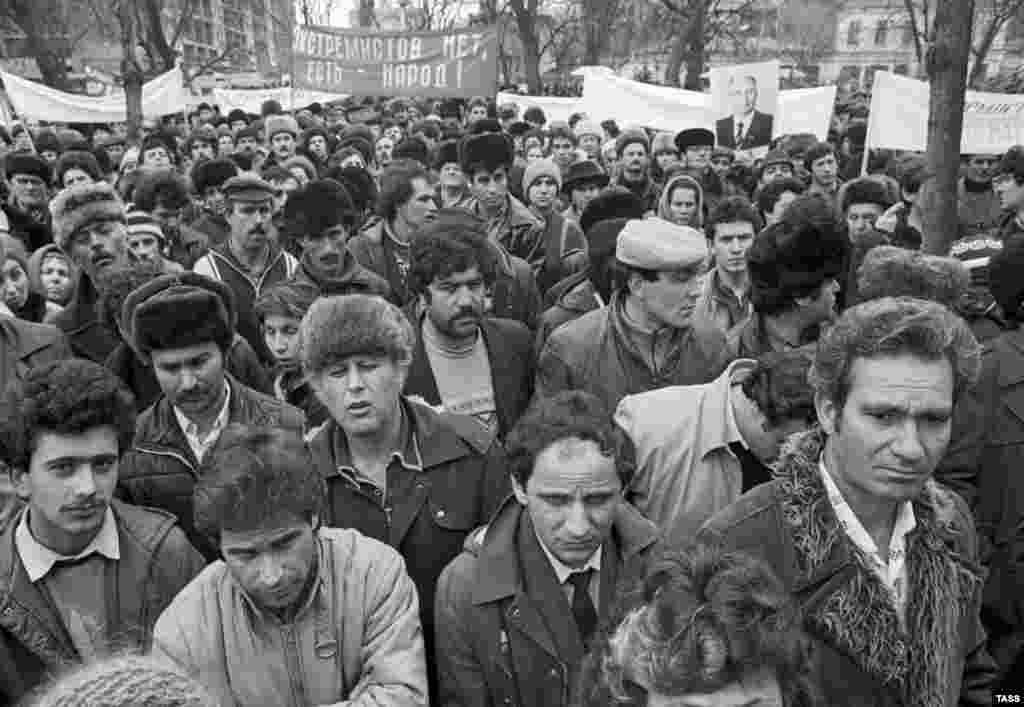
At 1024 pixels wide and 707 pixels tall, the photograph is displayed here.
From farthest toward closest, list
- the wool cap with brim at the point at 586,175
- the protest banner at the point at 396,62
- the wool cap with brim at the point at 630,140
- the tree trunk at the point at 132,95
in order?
the tree trunk at the point at 132,95
the protest banner at the point at 396,62
the wool cap with brim at the point at 630,140
the wool cap with brim at the point at 586,175

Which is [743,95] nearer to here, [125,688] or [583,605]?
[583,605]

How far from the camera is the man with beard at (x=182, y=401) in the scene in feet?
10.9

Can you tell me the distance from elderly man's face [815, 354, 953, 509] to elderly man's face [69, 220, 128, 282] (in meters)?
4.01

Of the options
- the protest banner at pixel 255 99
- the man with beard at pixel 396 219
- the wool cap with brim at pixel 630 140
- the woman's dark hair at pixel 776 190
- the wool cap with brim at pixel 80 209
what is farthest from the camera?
the protest banner at pixel 255 99

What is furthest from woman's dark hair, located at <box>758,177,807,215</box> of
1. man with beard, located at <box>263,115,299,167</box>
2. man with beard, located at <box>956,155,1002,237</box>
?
man with beard, located at <box>263,115,299,167</box>

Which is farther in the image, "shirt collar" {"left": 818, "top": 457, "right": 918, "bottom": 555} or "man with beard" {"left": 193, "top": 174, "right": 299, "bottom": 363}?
"man with beard" {"left": 193, "top": 174, "right": 299, "bottom": 363}

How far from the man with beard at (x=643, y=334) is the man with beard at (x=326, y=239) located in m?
1.39

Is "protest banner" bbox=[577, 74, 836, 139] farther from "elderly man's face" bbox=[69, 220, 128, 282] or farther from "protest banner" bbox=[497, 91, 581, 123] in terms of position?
"elderly man's face" bbox=[69, 220, 128, 282]

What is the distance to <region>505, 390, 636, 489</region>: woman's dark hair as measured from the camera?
8.77 feet

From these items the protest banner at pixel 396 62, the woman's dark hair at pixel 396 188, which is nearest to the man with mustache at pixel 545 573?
the woman's dark hair at pixel 396 188

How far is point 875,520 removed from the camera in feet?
7.70

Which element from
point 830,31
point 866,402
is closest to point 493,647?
point 866,402

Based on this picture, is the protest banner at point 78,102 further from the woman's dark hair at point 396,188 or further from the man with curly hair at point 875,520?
the man with curly hair at point 875,520

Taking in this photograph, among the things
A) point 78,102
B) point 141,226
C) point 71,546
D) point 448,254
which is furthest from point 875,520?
point 78,102
